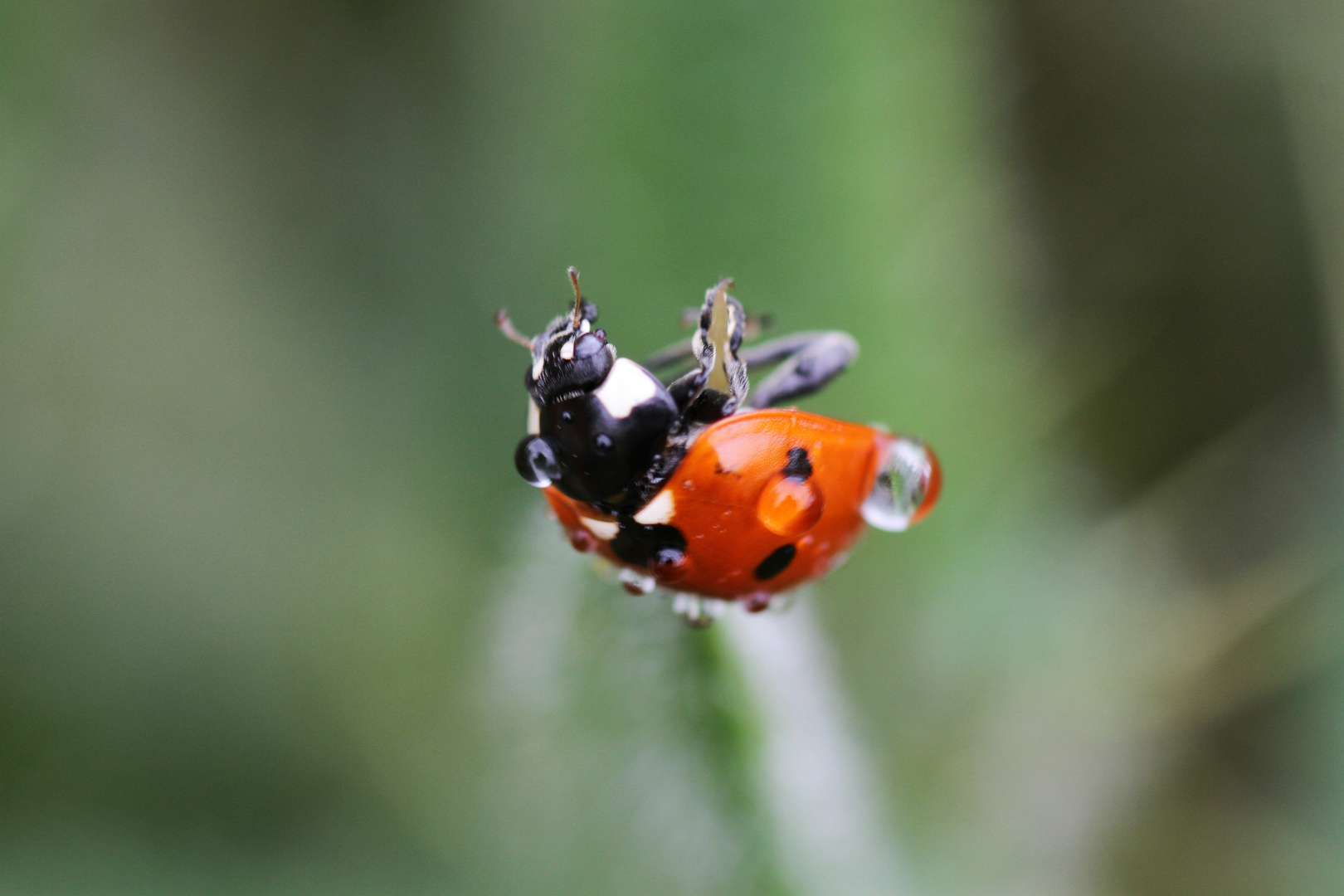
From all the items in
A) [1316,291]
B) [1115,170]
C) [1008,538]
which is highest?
[1115,170]

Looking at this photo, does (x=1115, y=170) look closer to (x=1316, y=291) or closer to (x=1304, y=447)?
(x=1316, y=291)

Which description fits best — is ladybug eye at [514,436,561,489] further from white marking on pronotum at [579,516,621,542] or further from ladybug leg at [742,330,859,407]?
ladybug leg at [742,330,859,407]

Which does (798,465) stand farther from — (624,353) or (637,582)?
(624,353)

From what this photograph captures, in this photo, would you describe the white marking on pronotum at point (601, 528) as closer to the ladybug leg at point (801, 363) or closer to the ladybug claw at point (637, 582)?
the ladybug claw at point (637, 582)

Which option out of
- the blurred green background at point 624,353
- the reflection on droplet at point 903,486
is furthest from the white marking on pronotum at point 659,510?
the blurred green background at point 624,353

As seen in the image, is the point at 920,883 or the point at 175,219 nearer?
the point at 920,883

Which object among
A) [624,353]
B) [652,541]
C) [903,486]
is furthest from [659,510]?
[624,353]

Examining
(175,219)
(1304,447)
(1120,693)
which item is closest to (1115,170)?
(1304,447)
